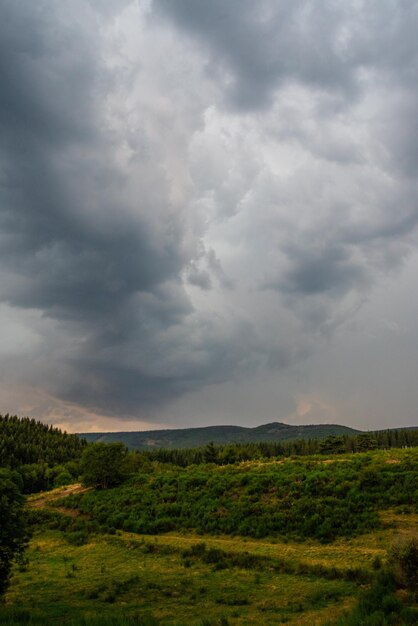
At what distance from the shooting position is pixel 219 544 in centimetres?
3192

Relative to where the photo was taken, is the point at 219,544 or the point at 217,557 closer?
the point at 217,557

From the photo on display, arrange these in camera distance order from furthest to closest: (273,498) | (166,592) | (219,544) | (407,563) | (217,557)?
1. (273,498)
2. (219,544)
3. (217,557)
4. (166,592)
5. (407,563)

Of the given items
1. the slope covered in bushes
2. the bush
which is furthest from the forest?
the slope covered in bushes

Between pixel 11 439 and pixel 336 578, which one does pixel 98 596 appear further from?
pixel 11 439

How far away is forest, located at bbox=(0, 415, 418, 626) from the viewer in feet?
59.9

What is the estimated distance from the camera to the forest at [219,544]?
1827 cm

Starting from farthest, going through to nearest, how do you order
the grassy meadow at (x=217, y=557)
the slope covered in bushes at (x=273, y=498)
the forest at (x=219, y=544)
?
the slope covered in bushes at (x=273, y=498), the grassy meadow at (x=217, y=557), the forest at (x=219, y=544)

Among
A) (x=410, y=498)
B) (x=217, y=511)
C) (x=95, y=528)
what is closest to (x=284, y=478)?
(x=217, y=511)

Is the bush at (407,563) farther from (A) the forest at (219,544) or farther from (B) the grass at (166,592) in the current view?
(B) the grass at (166,592)

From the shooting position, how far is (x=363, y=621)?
14.8 m

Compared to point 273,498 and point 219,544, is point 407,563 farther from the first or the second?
point 273,498

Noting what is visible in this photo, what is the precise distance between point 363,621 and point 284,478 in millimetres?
28976

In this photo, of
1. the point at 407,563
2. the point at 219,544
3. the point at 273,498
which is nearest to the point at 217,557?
the point at 219,544

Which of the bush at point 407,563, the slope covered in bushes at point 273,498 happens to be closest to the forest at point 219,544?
the bush at point 407,563
